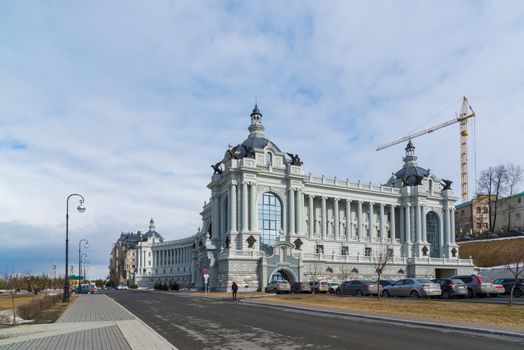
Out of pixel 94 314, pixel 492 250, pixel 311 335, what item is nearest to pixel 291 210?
pixel 492 250

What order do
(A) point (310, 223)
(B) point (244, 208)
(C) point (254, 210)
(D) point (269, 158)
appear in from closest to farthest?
(B) point (244, 208)
(C) point (254, 210)
(D) point (269, 158)
(A) point (310, 223)

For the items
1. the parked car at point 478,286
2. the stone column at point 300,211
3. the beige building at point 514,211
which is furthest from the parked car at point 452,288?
the beige building at point 514,211

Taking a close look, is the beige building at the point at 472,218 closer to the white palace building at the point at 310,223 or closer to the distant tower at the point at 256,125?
the white palace building at the point at 310,223

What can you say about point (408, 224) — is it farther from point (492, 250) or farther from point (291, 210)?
point (291, 210)

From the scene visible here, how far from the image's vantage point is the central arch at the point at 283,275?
77812mm

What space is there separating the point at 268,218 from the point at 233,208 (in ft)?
22.4

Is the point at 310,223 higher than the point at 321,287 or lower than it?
→ higher

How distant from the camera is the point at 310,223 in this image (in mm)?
93188

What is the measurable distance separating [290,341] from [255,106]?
3207 inches

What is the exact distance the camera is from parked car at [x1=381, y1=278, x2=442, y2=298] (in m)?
41.1

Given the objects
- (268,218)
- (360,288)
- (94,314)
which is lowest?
(360,288)

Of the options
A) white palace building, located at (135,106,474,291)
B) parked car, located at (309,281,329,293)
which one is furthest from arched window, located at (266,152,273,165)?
parked car, located at (309,281,329,293)

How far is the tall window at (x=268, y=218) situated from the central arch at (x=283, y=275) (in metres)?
5.47

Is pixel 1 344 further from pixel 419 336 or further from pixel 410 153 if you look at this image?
Answer: pixel 410 153
